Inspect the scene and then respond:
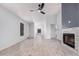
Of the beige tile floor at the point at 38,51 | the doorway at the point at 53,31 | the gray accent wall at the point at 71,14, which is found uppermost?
the gray accent wall at the point at 71,14

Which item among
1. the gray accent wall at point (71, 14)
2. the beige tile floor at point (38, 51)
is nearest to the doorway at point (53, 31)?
the beige tile floor at point (38, 51)

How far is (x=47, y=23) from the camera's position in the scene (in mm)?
9219

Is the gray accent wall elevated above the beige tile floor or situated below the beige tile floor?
above

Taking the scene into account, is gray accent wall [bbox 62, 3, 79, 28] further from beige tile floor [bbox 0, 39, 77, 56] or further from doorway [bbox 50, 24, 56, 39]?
doorway [bbox 50, 24, 56, 39]

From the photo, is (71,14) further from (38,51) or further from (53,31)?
Answer: (53,31)

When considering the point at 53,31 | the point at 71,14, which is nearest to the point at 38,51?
the point at 71,14

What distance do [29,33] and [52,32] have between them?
199 inches

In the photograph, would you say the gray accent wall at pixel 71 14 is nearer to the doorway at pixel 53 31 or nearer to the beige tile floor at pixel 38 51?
the beige tile floor at pixel 38 51

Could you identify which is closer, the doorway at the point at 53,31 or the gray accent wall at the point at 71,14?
the gray accent wall at the point at 71,14

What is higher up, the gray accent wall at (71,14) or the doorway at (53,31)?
the gray accent wall at (71,14)

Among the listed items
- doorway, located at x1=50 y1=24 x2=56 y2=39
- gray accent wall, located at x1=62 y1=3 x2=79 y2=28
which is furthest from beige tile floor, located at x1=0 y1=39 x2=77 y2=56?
doorway, located at x1=50 y1=24 x2=56 y2=39

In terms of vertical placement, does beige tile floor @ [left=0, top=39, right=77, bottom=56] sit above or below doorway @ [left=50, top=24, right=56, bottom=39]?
below

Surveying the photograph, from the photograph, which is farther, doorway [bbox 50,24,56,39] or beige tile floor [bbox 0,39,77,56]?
doorway [bbox 50,24,56,39]

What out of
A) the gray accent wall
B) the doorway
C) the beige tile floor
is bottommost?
the beige tile floor
